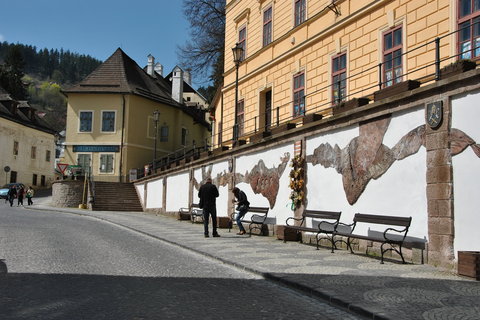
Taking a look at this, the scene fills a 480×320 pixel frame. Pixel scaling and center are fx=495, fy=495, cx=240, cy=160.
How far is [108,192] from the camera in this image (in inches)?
1524

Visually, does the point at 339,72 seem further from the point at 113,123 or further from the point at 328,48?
the point at 113,123

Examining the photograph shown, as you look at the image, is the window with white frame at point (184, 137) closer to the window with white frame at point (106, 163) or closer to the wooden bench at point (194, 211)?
the window with white frame at point (106, 163)

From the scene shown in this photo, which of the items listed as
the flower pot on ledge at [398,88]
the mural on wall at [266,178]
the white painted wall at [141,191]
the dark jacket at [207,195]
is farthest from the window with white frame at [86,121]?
the flower pot on ledge at [398,88]

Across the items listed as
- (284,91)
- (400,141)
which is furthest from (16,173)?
(400,141)

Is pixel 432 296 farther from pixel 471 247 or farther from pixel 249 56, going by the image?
pixel 249 56

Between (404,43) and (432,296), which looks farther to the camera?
(404,43)

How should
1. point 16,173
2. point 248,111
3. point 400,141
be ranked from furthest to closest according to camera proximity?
point 16,173 → point 248,111 → point 400,141

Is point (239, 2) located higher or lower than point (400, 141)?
higher

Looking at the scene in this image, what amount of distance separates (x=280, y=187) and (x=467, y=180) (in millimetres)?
7755

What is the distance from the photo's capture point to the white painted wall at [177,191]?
26.4 metres

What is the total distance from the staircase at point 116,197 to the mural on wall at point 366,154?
2580 centimetres

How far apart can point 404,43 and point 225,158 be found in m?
9.17

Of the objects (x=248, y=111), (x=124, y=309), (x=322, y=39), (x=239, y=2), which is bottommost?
(x=124, y=309)

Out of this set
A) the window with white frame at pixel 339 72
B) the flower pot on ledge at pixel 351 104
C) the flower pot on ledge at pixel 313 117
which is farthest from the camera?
the window with white frame at pixel 339 72
